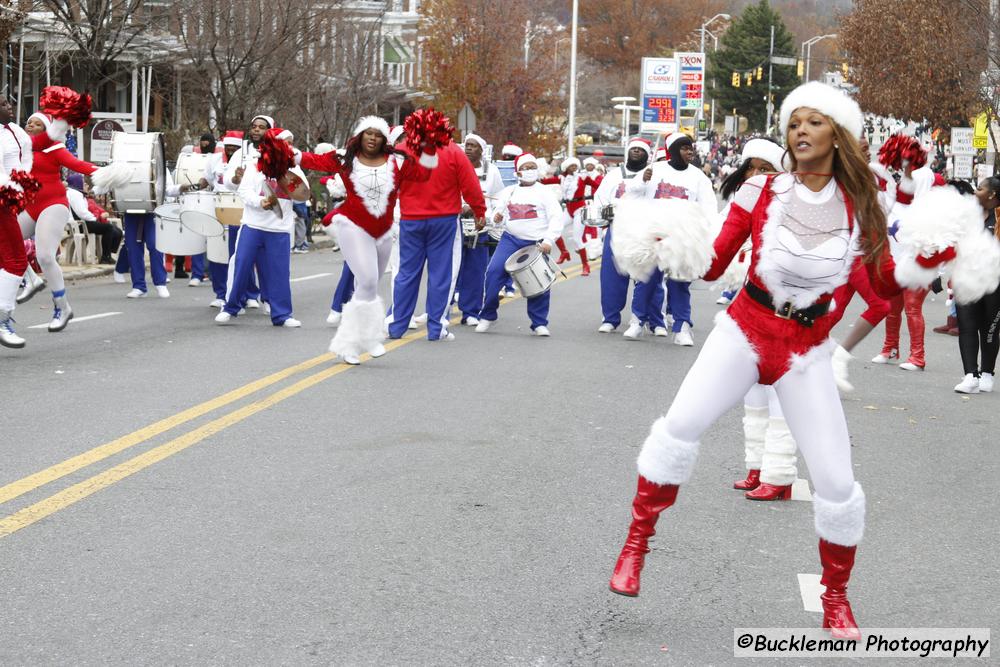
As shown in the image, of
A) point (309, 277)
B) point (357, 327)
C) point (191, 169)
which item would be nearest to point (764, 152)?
point (357, 327)

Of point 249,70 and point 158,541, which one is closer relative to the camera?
point 158,541

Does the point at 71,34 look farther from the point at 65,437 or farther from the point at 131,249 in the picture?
the point at 65,437

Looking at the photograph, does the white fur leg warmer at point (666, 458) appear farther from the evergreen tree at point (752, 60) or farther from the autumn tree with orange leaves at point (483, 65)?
the evergreen tree at point (752, 60)

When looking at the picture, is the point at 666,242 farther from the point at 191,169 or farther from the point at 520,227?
the point at 191,169

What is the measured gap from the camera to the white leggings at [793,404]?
16.0 feet

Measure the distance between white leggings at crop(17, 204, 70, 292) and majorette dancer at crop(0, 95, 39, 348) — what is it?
1.08 metres

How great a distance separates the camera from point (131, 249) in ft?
55.4

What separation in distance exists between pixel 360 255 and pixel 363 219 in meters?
0.28

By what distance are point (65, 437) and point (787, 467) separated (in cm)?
396

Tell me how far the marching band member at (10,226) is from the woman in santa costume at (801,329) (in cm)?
734

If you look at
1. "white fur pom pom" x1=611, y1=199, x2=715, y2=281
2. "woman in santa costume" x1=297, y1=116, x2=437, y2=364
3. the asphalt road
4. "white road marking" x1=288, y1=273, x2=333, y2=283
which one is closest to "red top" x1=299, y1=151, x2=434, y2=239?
"woman in santa costume" x1=297, y1=116, x2=437, y2=364

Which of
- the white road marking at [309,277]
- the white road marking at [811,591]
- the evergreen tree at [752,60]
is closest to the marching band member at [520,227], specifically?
the white road marking at [309,277]

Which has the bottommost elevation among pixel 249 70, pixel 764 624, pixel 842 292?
pixel 764 624

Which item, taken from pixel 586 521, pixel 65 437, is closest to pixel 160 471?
pixel 65 437
